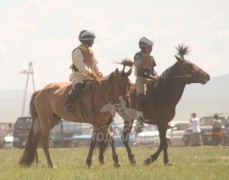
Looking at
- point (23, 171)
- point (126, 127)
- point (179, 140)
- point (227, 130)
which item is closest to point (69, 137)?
point (179, 140)

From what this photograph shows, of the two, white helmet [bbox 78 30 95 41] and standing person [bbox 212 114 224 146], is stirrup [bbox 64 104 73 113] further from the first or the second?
standing person [bbox 212 114 224 146]

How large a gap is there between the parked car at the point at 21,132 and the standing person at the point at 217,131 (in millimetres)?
12770

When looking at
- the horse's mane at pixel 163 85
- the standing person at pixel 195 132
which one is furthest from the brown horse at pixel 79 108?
the standing person at pixel 195 132

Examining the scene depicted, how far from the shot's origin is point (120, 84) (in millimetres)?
18266

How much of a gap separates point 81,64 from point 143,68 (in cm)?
191

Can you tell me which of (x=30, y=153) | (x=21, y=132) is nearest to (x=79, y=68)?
(x=30, y=153)

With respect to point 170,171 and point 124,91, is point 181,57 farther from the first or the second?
point 170,171

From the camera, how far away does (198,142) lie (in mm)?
41031

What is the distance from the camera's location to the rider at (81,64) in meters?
19.2

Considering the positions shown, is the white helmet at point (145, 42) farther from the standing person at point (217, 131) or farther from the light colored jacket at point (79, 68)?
the standing person at point (217, 131)

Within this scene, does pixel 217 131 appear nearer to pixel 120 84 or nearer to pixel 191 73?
pixel 191 73

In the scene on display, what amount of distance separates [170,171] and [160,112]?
11.8 ft

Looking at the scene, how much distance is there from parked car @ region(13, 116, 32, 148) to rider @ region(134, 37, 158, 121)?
28.3 m

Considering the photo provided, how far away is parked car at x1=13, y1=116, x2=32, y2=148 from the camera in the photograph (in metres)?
48.3
